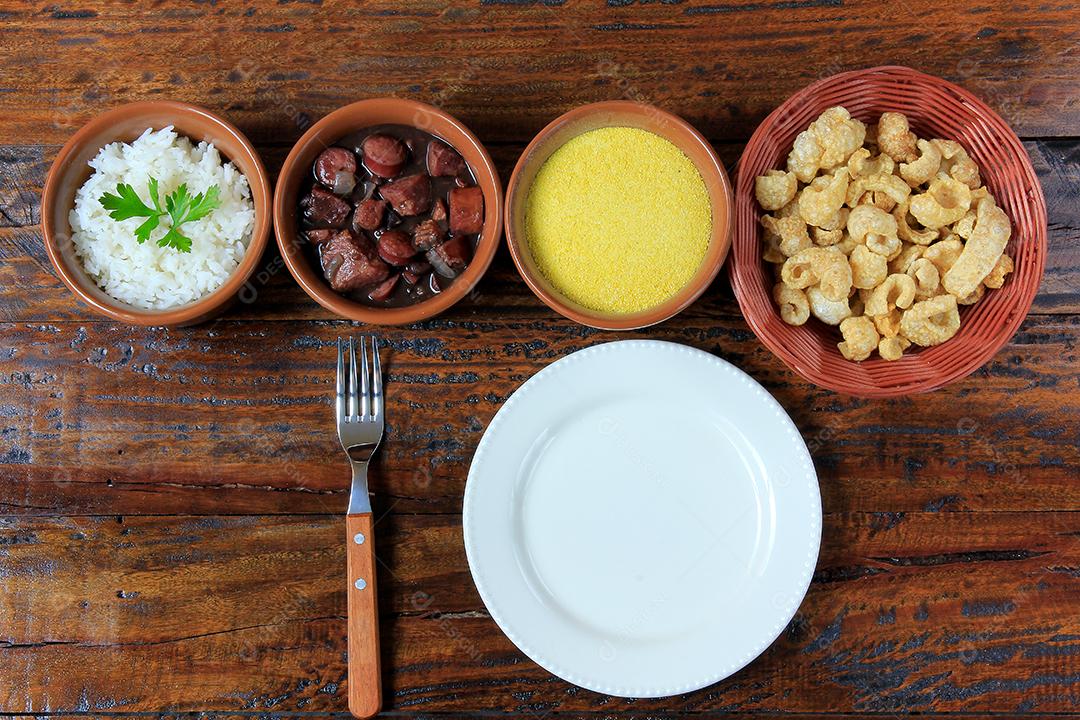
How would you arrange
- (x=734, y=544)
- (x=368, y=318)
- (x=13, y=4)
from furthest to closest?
(x=13, y=4) < (x=734, y=544) < (x=368, y=318)

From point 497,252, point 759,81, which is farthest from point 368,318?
point 759,81

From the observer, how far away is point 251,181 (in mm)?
1584

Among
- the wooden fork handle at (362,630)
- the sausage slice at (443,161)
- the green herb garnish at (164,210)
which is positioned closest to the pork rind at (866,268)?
the sausage slice at (443,161)

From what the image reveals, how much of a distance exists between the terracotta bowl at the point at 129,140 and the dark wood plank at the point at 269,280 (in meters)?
0.14

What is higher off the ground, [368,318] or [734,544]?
[368,318]

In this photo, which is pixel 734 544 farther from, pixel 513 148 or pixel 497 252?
pixel 513 148

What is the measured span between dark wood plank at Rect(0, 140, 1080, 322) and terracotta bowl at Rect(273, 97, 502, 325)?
167 millimetres

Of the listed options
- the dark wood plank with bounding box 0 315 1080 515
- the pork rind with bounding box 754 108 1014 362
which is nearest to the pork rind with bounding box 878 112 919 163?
the pork rind with bounding box 754 108 1014 362

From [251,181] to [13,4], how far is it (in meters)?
0.79

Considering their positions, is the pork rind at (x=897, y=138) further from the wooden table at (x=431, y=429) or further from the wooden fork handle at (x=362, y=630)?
the wooden fork handle at (x=362, y=630)

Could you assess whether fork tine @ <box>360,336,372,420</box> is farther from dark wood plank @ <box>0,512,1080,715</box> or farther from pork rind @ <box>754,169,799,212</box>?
pork rind @ <box>754,169,799,212</box>

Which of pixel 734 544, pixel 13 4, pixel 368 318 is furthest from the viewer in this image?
pixel 13 4

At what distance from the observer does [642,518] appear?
1655mm

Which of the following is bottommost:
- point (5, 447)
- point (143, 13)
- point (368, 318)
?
point (5, 447)
